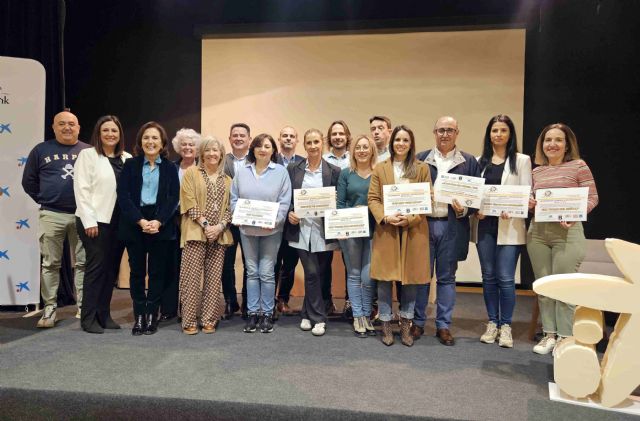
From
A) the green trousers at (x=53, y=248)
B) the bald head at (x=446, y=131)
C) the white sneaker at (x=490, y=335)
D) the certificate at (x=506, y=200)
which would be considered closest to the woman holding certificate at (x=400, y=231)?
the bald head at (x=446, y=131)

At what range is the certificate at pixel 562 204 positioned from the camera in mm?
3049

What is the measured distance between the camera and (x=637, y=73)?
4.80m

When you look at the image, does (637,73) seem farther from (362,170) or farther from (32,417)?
(32,417)

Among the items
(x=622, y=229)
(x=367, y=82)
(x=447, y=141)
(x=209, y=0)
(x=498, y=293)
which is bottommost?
(x=498, y=293)

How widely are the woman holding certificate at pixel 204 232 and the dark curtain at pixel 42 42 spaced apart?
1868 millimetres

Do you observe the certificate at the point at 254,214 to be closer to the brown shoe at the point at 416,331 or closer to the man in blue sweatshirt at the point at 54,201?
the brown shoe at the point at 416,331

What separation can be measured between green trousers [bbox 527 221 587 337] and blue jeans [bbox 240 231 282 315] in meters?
1.93

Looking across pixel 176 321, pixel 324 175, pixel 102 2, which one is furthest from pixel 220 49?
pixel 176 321

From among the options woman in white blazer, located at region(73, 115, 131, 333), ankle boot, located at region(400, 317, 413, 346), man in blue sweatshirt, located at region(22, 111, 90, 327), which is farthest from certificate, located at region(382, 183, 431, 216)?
man in blue sweatshirt, located at region(22, 111, 90, 327)

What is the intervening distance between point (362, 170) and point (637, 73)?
3.45 m

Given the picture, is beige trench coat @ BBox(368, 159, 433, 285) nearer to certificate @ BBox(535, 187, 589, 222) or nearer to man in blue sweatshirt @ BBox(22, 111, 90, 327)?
certificate @ BBox(535, 187, 589, 222)

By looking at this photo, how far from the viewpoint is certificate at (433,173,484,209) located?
317cm

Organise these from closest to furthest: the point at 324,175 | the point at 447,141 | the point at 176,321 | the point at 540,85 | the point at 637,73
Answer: the point at 447,141, the point at 324,175, the point at 176,321, the point at 637,73, the point at 540,85

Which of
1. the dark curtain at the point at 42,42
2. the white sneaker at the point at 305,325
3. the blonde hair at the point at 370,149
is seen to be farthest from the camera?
the dark curtain at the point at 42,42
